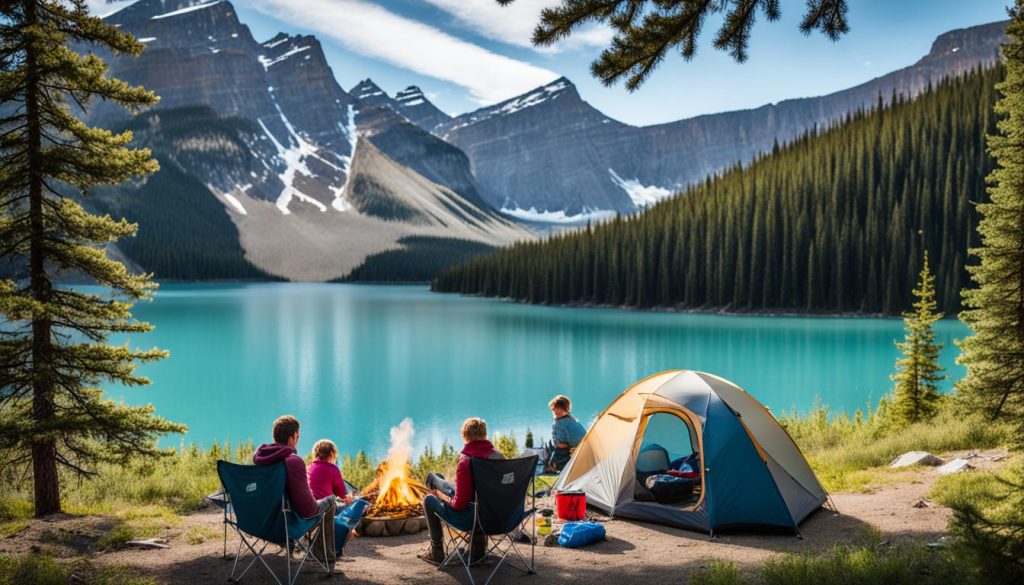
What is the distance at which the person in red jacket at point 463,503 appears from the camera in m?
6.76

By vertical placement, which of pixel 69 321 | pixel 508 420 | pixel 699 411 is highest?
pixel 69 321

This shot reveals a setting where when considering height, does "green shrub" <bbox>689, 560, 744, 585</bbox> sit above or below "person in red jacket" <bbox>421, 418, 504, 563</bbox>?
below

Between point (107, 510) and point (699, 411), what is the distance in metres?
7.58


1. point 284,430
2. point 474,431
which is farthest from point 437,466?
point 284,430

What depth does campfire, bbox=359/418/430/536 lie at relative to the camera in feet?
27.3

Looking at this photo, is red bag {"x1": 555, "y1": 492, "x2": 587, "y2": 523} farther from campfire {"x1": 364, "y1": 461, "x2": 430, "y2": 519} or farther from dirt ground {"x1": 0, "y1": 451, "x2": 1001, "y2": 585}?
campfire {"x1": 364, "y1": 461, "x2": 430, "y2": 519}

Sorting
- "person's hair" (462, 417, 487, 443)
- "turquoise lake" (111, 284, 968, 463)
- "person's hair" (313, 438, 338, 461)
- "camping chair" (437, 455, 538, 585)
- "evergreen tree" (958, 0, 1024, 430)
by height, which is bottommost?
"turquoise lake" (111, 284, 968, 463)

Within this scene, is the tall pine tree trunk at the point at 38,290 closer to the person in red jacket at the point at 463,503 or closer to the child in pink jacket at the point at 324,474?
the child in pink jacket at the point at 324,474

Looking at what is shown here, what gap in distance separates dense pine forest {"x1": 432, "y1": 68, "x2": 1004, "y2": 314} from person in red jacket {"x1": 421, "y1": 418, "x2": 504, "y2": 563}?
72.7 m

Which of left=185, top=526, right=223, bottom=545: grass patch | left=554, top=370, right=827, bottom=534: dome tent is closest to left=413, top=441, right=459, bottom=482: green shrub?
Answer: left=554, top=370, right=827, bottom=534: dome tent

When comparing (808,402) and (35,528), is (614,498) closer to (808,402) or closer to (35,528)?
(35,528)

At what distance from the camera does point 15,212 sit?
867 centimetres

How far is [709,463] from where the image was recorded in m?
8.81

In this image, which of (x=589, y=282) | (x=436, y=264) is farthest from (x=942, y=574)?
(x=436, y=264)
